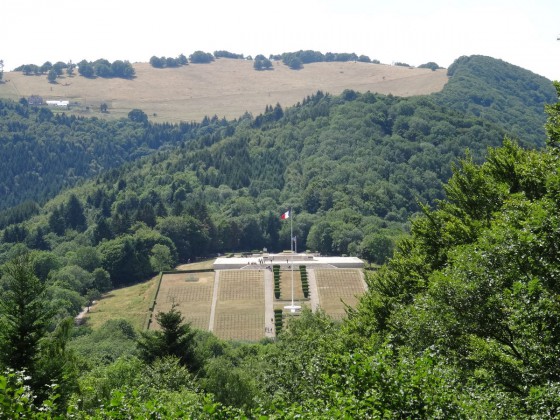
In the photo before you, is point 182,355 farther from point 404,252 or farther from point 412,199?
point 412,199

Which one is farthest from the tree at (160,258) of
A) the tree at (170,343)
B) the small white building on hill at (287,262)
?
the tree at (170,343)

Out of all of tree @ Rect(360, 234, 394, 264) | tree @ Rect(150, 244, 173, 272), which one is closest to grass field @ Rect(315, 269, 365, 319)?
tree @ Rect(360, 234, 394, 264)

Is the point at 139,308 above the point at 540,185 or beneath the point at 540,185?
beneath

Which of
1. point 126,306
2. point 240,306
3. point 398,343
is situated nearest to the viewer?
point 398,343

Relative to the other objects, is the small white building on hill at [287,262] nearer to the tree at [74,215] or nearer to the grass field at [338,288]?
the grass field at [338,288]

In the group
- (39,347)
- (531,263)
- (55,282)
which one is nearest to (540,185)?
(531,263)

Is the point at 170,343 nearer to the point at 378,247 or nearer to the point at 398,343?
the point at 398,343

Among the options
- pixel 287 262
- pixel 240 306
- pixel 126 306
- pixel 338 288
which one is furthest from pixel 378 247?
pixel 126 306

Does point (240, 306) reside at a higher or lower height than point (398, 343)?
lower

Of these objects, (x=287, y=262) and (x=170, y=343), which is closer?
(x=170, y=343)

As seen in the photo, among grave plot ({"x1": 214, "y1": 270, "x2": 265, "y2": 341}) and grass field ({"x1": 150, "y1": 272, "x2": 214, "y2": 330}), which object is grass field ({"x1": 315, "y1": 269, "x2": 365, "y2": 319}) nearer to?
grave plot ({"x1": 214, "y1": 270, "x2": 265, "y2": 341})

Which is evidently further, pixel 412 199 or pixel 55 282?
pixel 412 199
